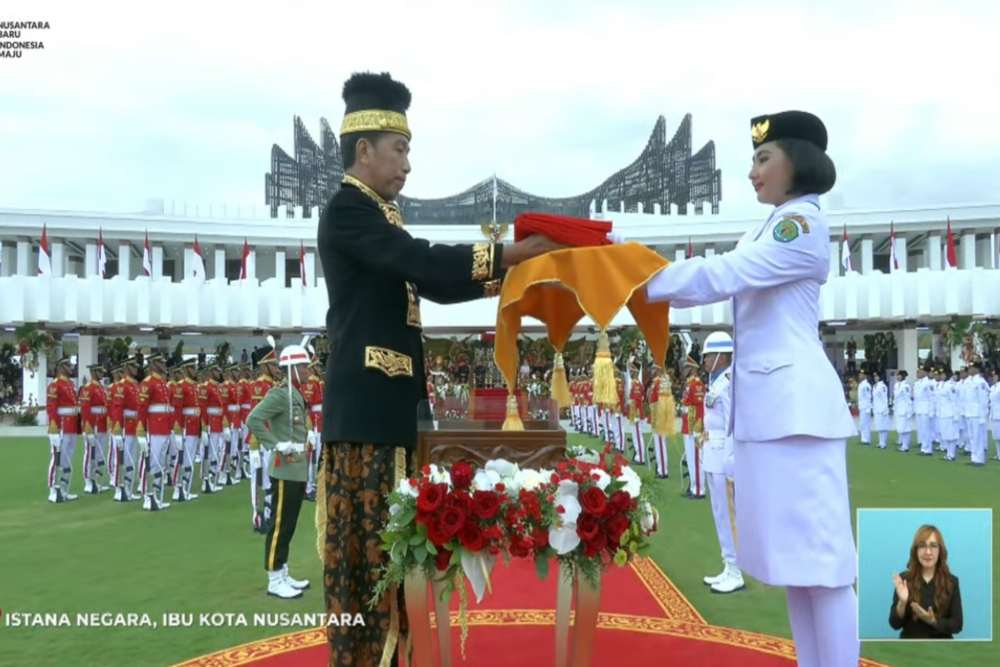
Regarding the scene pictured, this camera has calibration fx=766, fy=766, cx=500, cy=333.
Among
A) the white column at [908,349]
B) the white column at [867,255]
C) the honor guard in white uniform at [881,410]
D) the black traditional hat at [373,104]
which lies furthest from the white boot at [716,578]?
the white column at [867,255]

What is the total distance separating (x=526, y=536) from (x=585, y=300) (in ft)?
2.96

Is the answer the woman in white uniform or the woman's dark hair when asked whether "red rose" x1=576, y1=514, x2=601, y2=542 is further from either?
the woman's dark hair

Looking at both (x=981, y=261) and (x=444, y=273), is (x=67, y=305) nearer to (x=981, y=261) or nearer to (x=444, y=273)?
(x=444, y=273)

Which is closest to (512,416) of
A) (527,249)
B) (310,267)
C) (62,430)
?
(527,249)

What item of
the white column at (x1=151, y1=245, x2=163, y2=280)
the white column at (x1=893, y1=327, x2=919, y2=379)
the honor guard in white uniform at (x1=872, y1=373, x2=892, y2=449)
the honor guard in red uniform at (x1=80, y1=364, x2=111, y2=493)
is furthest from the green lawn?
the white column at (x1=151, y1=245, x2=163, y2=280)

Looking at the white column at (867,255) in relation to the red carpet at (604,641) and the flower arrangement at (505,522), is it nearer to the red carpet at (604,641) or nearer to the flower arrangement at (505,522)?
the red carpet at (604,641)

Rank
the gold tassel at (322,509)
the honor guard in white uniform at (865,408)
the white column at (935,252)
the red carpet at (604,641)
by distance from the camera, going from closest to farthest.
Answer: the gold tassel at (322,509), the red carpet at (604,641), the honor guard in white uniform at (865,408), the white column at (935,252)

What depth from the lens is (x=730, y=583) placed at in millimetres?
5805

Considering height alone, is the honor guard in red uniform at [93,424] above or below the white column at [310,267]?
below

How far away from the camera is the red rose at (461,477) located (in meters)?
2.83

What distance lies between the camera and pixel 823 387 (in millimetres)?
2652

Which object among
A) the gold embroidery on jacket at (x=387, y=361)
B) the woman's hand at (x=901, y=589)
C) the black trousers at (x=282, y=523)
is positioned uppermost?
the gold embroidery on jacket at (x=387, y=361)

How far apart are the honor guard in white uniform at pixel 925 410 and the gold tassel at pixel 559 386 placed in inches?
594

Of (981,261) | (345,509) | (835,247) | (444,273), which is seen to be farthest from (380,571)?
(981,261)
